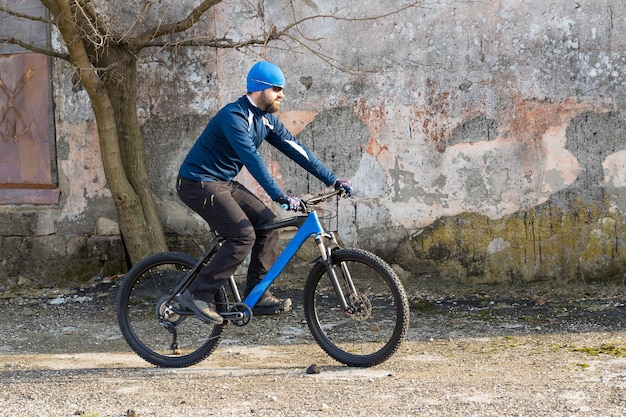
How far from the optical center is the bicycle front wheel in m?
5.14

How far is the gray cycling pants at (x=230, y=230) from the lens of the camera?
527 centimetres

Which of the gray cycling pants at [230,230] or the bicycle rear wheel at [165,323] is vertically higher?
the gray cycling pants at [230,230]

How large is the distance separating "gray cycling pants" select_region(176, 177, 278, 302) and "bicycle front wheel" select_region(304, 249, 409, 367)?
34 cm

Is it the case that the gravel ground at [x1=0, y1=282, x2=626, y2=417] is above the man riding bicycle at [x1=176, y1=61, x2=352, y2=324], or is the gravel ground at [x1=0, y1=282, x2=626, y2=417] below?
below

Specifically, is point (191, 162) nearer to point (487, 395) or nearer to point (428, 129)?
point (487, 395)

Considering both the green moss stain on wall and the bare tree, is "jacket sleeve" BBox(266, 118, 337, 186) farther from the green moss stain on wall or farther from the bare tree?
the green moss stain on wall

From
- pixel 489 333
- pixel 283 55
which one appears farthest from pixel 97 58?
pixel 489 333

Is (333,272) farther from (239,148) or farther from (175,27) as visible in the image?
(175,27)

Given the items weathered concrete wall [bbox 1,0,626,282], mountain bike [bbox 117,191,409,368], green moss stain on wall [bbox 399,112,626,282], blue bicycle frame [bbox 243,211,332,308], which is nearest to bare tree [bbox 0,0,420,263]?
weathered concrete wall [bbox 1,0,626,282]

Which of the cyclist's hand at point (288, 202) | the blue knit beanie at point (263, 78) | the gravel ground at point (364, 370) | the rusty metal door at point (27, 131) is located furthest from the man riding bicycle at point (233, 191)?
the rusty metal door at point (27, 131)

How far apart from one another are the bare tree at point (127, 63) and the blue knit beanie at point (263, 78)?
2215mm

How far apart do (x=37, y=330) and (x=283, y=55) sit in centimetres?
324

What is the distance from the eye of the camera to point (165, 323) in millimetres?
5617

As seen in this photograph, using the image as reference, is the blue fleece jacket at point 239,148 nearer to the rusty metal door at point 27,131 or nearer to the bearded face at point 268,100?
the bearded face at point 268,100
